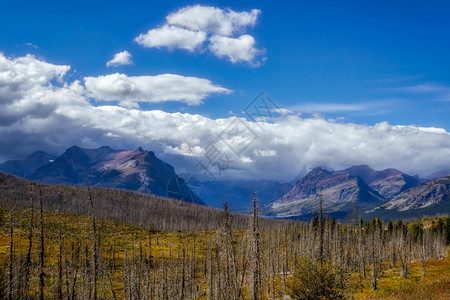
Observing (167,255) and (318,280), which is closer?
(318,280)

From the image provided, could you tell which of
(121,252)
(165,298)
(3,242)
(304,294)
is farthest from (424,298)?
(3,242)

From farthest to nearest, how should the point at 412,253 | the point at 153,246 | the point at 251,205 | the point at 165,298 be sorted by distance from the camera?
the point at 153,246 < the point at 412,253 < the point at 165,298 < the point at 251,205

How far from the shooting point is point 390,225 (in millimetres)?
173875

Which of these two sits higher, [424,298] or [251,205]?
[251,205]

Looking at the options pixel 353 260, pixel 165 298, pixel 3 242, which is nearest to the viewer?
pixel 165 298

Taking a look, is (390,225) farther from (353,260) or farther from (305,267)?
(305,267)

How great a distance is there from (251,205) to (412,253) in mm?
130549

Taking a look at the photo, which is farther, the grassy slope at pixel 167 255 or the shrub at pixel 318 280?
the grassy slope at pixel 167 255

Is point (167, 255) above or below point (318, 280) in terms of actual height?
below

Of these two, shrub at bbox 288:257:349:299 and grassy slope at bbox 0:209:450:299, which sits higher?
shrub at bbox 288:257:349:299

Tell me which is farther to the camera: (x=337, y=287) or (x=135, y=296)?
(x=135, y=296)

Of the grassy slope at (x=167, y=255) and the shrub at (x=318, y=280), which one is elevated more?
the shrub at (x=318, y=280)

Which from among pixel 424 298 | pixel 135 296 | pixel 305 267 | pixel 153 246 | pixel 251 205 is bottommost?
pixel 153 246

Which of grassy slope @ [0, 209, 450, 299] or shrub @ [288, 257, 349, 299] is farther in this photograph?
grassy slope @ [0, 209, 450, 299]
